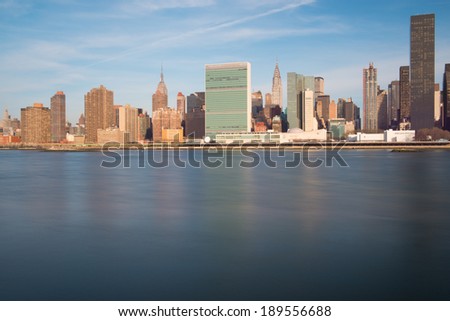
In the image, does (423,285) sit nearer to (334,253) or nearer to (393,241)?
(334,253)

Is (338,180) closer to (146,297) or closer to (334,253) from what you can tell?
(334,253)

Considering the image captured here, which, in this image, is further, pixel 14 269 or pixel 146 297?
pixel 14 269

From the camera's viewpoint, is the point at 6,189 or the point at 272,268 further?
the point at 6,189

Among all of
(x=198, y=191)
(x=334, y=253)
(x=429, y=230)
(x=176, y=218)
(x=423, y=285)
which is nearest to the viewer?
(x=423, y=285)

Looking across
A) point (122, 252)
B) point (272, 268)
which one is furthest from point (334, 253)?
point (122, 252)

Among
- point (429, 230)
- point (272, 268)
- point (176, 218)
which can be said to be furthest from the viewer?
point (176, 218)
